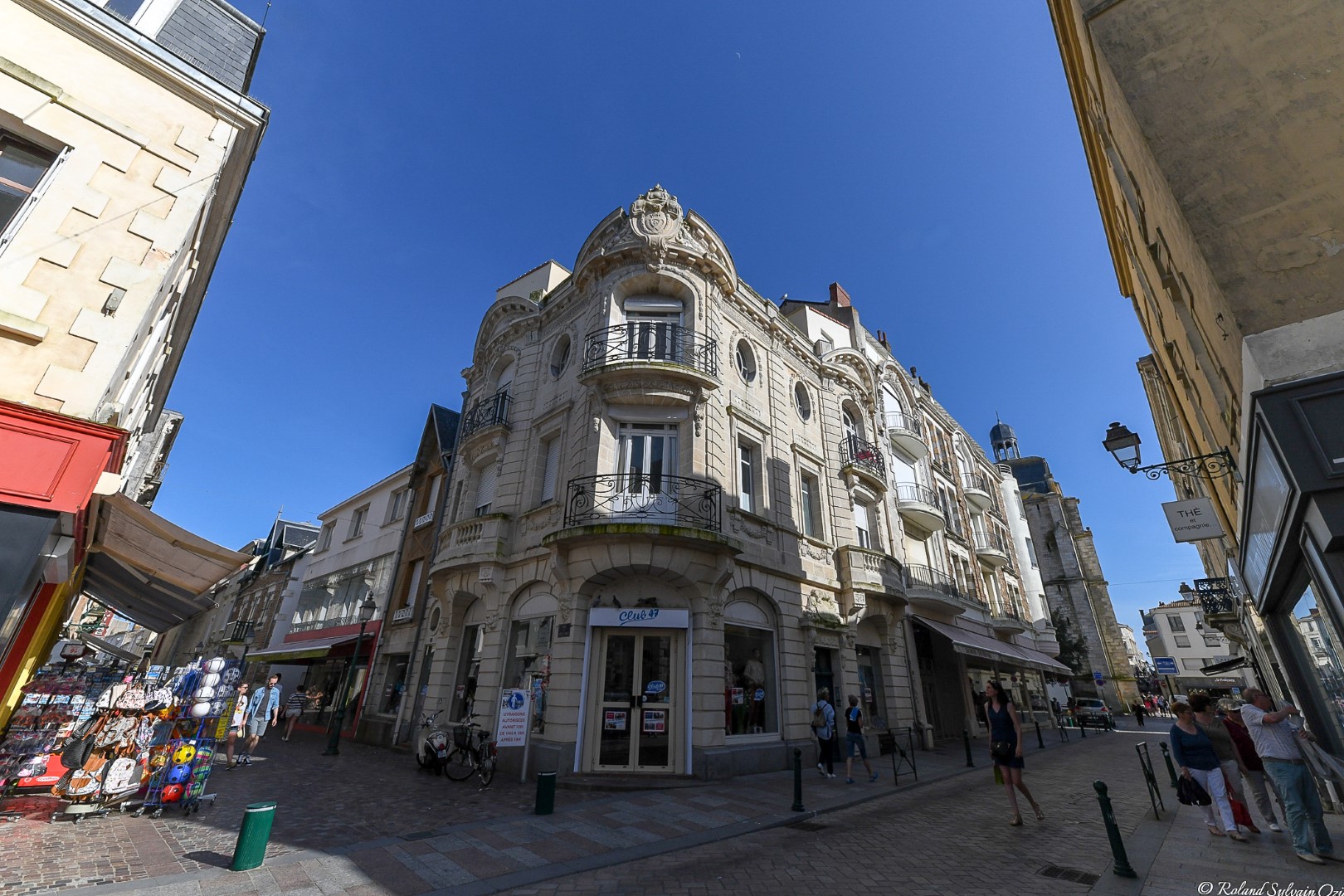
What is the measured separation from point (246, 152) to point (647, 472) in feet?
29.5

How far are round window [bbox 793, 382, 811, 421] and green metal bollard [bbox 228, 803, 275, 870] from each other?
15.0 m

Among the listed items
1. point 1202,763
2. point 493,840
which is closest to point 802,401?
point 1202,763

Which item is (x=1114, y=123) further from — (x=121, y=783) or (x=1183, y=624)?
(x=1183, y=624)

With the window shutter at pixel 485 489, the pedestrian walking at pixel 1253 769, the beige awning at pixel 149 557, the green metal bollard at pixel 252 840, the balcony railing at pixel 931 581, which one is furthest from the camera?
the balcony railing at pixel 931 581

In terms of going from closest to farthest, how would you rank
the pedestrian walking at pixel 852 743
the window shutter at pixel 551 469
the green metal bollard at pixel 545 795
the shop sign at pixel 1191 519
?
1. the green metal bollard at pixel 545 795
2. the shop sign at pixel 1191 519
3. the pedestrian walking at pixel 852 743
4. the window shutter at pixel 551 469

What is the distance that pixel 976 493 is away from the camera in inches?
1101

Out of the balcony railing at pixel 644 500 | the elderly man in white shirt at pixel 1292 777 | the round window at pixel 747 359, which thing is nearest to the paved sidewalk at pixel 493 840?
the balcony railing at pixel 644 500

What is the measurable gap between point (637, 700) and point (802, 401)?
10683 mm

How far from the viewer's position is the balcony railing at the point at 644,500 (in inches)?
460

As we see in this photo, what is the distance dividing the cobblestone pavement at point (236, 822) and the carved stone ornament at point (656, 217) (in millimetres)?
12524

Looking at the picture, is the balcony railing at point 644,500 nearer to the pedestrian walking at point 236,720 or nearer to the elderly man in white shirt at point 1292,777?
the pedestrian walking at point 236,720

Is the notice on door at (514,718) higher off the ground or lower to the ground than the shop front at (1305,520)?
lower

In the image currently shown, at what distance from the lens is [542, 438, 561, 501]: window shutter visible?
544 inches

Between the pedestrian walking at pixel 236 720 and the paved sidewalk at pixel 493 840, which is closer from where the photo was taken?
the paved sidewalk at pixel 493 840
